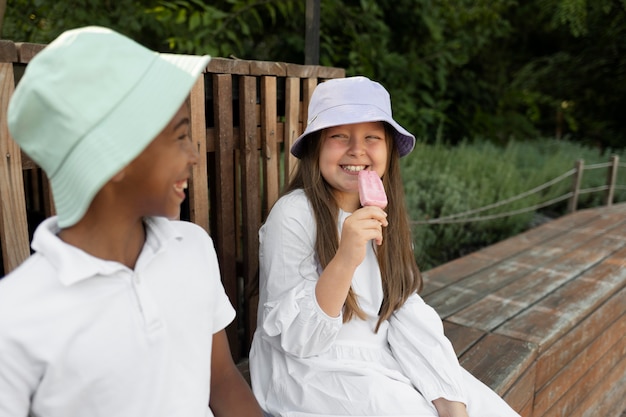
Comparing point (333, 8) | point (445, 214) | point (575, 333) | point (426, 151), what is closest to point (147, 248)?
point (575, 333)

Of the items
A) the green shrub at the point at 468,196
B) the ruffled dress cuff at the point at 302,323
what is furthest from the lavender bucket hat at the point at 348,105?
the green shrub at the point at 468,196

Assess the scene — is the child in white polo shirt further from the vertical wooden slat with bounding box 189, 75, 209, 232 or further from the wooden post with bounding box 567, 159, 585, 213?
the wooden post with bounding box 567, 159, 585, 213

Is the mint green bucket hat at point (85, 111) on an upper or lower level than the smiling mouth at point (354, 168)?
upper

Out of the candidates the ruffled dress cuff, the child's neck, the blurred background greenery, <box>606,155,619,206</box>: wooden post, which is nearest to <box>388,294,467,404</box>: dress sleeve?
the ruffled dress cuff

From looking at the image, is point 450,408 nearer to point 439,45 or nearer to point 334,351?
point 334,351

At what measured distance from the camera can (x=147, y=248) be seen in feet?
3.90

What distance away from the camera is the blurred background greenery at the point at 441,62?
14.5 feet

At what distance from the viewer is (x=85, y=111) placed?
936 millimetres

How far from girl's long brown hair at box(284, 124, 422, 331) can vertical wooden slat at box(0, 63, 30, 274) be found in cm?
84

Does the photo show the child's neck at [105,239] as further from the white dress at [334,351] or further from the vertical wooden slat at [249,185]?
the vertical wooden slat at [249,185]

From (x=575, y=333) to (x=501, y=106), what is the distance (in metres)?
8.22

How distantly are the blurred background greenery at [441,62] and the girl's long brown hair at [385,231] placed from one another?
538 millimetres

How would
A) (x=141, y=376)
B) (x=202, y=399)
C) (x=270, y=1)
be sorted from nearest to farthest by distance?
(x=141, y=376) < (x=202, y=399) < (x=270, y=1)

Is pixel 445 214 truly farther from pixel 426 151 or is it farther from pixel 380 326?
pixel 380 326
